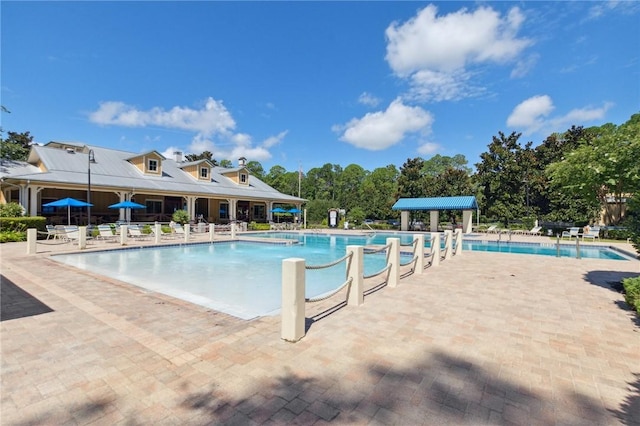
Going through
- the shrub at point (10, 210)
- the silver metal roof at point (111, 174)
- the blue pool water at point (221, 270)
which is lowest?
the blue pool water at point (221, 270)

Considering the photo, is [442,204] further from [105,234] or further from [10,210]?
[10,210]

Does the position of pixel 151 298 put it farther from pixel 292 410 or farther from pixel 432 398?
pixel 432 398

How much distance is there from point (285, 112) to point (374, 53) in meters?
17.0

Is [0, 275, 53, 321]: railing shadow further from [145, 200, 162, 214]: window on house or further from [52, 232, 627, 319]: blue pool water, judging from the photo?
[145, 200, 162, 214]: window on house

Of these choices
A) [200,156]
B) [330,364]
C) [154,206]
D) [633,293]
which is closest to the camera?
[330,364]

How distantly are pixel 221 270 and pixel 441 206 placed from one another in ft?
74.6

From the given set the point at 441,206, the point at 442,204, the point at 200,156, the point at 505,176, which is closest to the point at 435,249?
the point at 441,206

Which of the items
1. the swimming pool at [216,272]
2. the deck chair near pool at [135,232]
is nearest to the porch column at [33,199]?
the deck chair near pool at [135,232]

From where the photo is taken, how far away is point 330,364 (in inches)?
129

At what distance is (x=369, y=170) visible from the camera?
3145 inches

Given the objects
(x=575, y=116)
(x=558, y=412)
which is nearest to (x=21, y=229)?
(x=558, y=412)

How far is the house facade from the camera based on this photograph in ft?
61.3

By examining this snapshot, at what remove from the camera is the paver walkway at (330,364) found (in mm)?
2465

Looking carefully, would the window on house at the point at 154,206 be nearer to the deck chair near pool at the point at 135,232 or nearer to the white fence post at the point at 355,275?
the deck chair near pool at the point at 135,232
